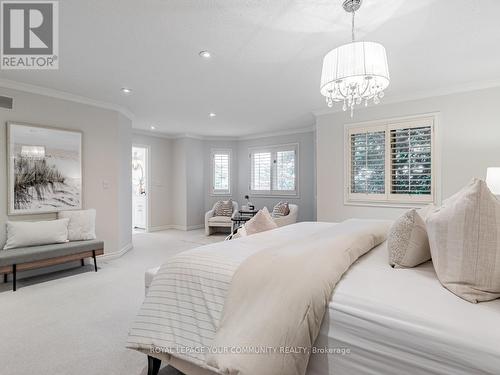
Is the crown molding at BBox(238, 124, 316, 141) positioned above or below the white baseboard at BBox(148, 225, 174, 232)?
above

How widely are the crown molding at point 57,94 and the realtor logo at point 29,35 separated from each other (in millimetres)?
501

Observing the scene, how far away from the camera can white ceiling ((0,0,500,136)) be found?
1998 millimetres

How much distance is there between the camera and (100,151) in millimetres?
4309

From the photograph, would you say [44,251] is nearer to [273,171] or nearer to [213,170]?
[213,170]

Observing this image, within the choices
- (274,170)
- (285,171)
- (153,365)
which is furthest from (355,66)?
(274,170)

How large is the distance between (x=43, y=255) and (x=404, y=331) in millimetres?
3776

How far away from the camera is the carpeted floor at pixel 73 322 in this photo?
5.87 ft

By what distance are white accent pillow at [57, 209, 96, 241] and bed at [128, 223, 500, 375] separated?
285 cm

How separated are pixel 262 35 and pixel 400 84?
7.29 feet

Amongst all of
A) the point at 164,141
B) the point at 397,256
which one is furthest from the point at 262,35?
the point at 164,141

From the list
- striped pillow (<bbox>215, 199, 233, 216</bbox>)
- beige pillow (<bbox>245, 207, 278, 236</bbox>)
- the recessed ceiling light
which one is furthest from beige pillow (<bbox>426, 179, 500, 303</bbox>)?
striped pillow (<bbox>215, 199, 233, 216</bbox>)

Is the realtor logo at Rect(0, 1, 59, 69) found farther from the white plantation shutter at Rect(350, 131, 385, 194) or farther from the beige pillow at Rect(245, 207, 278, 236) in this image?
the white plantation shutter at Rect(350, 131, 385, 194)

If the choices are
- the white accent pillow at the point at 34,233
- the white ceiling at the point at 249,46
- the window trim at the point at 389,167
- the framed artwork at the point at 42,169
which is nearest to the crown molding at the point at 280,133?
the window trim at the point at 389,167

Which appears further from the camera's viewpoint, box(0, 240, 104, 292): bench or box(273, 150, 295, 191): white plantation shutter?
box(273, 150, 295, 191): white plantation shutter
